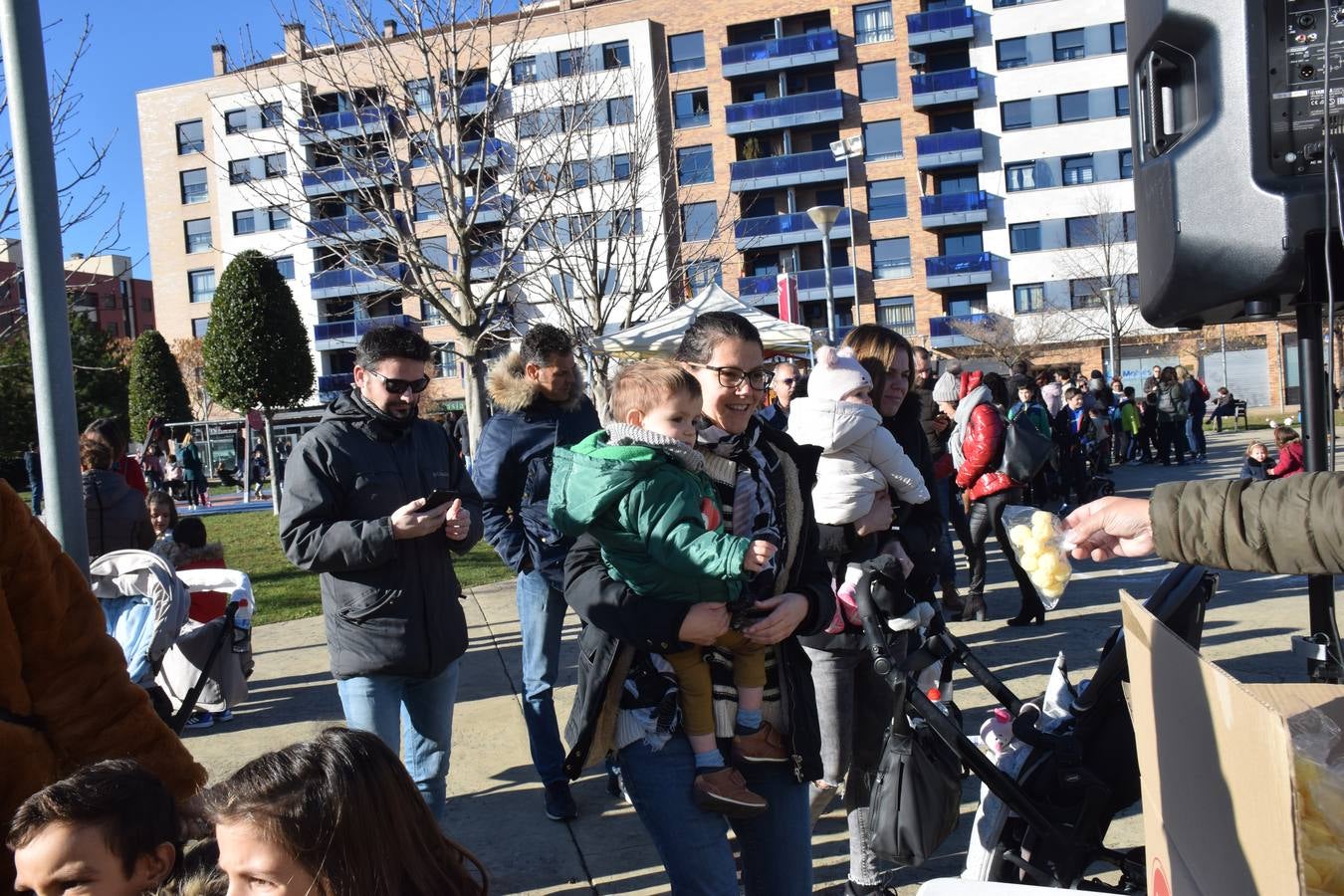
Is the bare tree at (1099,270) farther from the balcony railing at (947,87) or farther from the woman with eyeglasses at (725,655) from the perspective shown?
the woman with eyeglasses at (725,655)

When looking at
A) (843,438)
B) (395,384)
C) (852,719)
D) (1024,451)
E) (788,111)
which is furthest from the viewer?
(788,111)

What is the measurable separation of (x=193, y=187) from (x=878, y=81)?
38.2 m

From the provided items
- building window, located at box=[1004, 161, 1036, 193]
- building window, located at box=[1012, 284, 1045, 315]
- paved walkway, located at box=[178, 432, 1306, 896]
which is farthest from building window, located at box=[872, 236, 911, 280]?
paved walkway, located at box=[178, 432, 1306, 896]

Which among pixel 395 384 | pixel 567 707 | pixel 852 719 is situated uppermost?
pixel 395 384

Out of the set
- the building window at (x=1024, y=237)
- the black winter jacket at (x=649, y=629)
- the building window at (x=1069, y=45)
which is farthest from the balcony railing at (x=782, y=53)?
the black winter jacket at (x=649, y=629)

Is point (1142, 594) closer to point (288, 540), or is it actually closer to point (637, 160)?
point (288, 540)

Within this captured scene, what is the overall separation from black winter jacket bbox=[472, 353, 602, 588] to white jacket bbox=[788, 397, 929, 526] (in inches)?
43.7

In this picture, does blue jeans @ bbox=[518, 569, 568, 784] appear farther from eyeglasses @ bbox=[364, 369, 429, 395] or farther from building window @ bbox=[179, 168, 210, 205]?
building window @ bbox=[179, 168, 210, 205]

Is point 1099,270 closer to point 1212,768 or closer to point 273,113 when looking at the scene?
point 273,113

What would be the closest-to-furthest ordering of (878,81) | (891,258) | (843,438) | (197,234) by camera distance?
(843,438) → (878,81) → (891,258) → (197,234)

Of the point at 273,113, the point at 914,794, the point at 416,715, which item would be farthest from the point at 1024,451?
the point at 273,113

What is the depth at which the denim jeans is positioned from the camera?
149 inches

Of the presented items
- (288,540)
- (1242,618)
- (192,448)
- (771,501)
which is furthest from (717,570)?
(192,448)

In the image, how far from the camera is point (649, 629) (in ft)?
8.51
